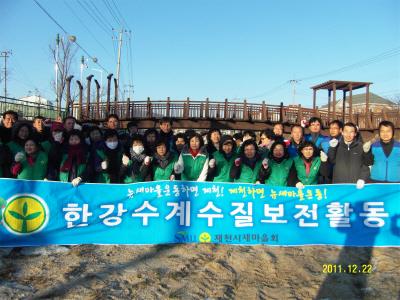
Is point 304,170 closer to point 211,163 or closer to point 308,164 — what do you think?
point 308,164

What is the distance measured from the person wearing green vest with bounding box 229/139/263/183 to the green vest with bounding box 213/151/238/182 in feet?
0.25

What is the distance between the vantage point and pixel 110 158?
5.28m

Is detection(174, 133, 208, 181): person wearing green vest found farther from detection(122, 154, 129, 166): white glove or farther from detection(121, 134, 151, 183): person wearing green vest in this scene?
detection(122, 154, 129, 166): white glove

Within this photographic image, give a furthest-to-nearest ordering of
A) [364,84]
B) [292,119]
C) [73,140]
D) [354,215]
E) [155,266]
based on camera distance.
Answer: [364,84] < [292,119] < [73,140] < [354,215] < [155,266]

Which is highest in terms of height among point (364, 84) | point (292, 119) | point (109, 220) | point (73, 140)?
point (364, 84)

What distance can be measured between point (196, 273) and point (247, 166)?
5.72 feet

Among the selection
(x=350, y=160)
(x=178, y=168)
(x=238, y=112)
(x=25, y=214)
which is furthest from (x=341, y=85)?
(x=25, y=214)

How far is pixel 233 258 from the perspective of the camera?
439 cm

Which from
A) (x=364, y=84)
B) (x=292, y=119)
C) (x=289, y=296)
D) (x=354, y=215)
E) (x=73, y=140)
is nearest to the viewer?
(x=289, y=296)

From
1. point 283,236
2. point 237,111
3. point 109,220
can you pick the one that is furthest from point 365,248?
point 237,111

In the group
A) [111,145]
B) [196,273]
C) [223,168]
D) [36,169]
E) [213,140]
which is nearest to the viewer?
[196,273]

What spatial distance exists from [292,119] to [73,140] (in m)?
17.4

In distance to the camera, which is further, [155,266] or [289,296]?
[155,266]

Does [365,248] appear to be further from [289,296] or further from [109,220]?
[109,220]
